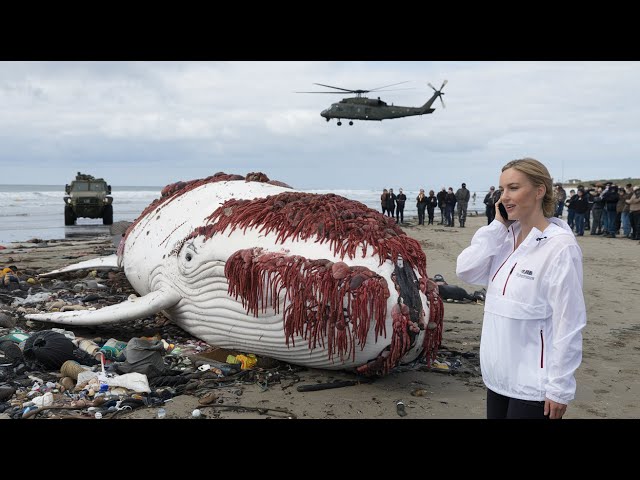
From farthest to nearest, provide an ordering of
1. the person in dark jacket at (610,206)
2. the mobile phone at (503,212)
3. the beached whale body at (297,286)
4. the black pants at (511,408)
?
the person in dark jacket at (610,206)
the beached whale body at (297,286)
the mobile phone at (503,212)
the black pants at (511,408)

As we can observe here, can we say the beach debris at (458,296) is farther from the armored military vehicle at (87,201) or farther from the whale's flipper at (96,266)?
the armored military vehicle at (87,201)

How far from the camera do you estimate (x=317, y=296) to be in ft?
15.5

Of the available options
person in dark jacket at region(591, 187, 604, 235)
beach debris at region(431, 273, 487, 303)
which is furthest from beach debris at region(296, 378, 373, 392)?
person in dark jacket at region(591, 187, 604, 235)

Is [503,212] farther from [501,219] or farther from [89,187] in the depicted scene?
[89,187]

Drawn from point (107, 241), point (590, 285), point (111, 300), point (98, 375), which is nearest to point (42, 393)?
point (98, 375)

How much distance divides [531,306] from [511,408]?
1.64ft

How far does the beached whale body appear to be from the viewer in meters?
4.65

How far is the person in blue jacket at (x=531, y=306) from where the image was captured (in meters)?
2.63

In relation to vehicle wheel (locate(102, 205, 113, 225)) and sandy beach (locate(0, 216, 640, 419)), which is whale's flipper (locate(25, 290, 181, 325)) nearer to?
sandy beach (locate(0, 216, 640, 419))

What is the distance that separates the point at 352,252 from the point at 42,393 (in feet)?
8.97

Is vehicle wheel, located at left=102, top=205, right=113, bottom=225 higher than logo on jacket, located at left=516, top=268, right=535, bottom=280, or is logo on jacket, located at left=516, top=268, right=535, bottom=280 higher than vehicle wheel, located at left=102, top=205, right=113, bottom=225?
logo on jacket, located at left=516, top=268, right=535, bottom=280

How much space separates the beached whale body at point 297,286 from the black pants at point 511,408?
1643 mm

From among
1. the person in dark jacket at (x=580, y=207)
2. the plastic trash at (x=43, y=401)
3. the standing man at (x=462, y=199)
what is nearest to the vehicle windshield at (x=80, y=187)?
the standing man at (x=462, y=199)

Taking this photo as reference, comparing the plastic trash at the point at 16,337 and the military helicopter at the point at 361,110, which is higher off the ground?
the military helicopter at the point at 361,110
